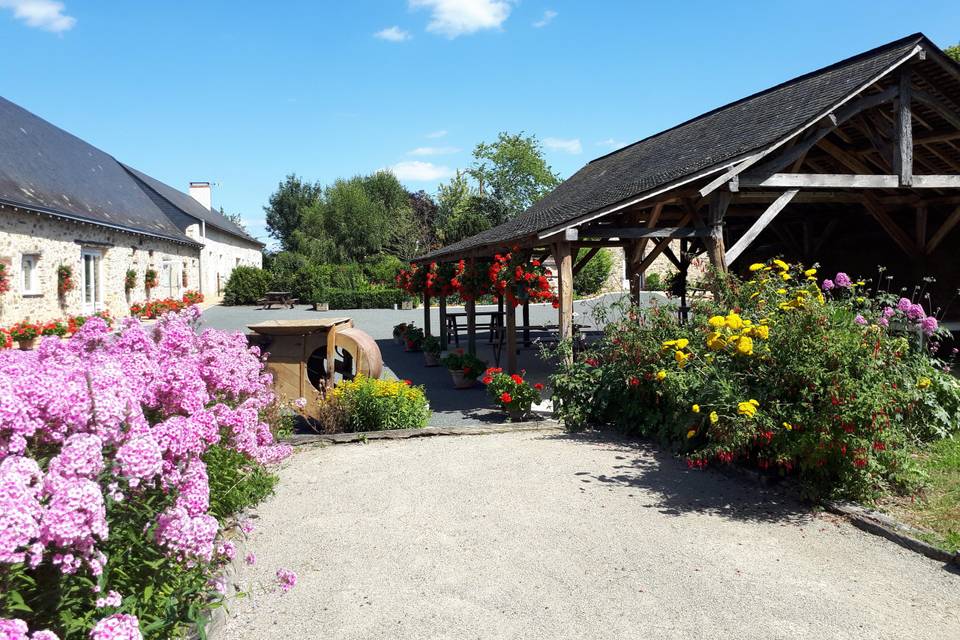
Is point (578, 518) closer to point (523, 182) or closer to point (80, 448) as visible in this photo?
point (80, 448)

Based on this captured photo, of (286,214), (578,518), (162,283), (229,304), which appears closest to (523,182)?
(286,214)

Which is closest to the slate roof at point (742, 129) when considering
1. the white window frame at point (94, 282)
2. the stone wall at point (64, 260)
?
the stone wall at point (64, 260)

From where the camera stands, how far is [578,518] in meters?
4.81

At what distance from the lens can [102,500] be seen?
203 centimetres

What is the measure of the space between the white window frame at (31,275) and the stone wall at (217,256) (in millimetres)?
14382

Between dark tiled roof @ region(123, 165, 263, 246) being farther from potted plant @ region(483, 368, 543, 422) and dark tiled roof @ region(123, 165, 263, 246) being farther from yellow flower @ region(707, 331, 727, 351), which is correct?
yellow flower @ region(707, 331, 727, 351)

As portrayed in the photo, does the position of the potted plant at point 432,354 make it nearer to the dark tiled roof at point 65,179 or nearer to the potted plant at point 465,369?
the potted plant at point 465,369

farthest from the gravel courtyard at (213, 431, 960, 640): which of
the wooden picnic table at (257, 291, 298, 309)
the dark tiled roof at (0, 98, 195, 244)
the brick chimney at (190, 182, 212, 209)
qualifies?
the brick chimney at (190, 182, 212, 209)

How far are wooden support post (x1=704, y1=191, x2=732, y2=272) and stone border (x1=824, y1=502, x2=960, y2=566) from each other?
3.86 m

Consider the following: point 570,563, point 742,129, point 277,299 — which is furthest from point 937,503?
point 277,299

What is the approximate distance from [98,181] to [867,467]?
25.9m

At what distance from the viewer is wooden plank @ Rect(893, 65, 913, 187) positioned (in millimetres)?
8453

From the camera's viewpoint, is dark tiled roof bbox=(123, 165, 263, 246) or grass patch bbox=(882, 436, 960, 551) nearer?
grass patch bbox=(882, 436, 960, 551)

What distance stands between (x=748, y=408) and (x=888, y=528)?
1135 millimetres
